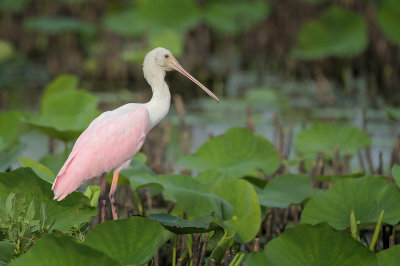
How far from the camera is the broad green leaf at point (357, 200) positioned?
2.66m

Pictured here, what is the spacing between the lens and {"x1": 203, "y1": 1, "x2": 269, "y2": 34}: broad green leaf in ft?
25.1

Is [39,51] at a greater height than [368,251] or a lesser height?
lesser

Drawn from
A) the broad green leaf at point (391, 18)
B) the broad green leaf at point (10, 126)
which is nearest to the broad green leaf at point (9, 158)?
the broad green leaf at point (10, 126)

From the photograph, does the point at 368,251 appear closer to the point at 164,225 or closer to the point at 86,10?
the point at 164,225

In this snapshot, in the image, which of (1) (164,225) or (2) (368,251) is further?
(1) (164,225)

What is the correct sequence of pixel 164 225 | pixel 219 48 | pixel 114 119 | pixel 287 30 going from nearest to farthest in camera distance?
1. pixel 164 225
2. pixel 114 119
3. pixel 287 30
4. pixel 219 48

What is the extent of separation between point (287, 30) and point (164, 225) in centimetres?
588

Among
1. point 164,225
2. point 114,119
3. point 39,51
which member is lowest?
point 39,51

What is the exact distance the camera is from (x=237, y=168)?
3.20 meters

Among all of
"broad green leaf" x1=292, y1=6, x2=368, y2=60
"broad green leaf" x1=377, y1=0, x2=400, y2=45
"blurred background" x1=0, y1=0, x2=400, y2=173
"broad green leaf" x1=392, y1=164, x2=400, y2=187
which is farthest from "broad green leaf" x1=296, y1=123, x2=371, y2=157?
"broad green leaf" x1=292, y1=6, x2=368, y2=60

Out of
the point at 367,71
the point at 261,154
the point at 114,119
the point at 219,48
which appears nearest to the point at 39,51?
the point at 219,48

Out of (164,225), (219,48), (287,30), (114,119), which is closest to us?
(164,225)

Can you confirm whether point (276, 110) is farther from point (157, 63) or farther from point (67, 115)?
point (157, 63)

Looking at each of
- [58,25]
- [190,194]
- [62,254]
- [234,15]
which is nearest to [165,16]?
[234,15]
